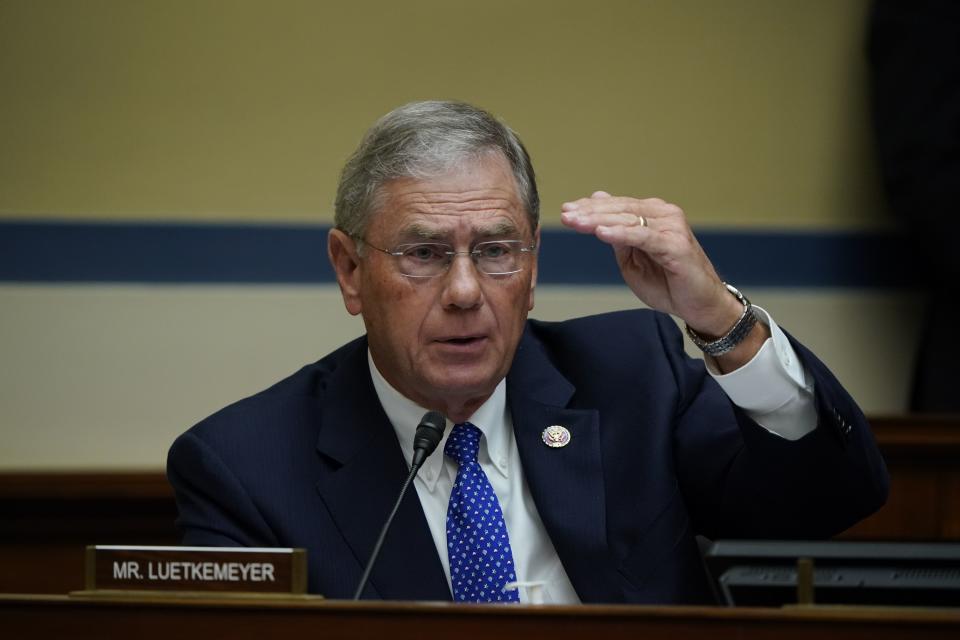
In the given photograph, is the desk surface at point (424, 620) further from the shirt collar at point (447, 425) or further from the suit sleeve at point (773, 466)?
the shirt collar at point (447, 425)

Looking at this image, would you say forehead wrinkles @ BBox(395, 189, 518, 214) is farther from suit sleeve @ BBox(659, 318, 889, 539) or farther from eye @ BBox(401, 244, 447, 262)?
suit sleeve @ BBox(659, 318, 889, 539)

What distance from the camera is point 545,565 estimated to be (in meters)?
2.76

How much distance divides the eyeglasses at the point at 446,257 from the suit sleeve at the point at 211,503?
0.53 m

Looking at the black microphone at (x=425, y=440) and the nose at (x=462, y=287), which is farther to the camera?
the nose at (x=462, y=287)

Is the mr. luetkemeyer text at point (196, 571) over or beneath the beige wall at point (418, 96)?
beneath

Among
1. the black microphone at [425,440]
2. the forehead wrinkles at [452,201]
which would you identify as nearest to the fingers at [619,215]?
→ the forehead wrinkles at [452,201]

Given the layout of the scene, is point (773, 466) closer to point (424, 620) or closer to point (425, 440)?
point (425, 440)

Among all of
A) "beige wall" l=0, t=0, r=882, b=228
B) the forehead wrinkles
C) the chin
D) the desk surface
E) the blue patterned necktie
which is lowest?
the desk surface

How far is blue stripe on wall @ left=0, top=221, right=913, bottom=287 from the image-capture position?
13.6ft

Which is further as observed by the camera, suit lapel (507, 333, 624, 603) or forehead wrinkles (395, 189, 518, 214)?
forehead wrinkles (395, 189, 518, 214)

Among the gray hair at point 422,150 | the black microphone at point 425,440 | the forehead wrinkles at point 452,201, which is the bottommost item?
the black microphone at point 425,440

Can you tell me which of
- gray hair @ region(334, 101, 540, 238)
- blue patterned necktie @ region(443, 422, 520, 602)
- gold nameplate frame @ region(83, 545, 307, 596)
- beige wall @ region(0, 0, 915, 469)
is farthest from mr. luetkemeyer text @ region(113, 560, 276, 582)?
beige wall @ region(0, 0, 915, 469)

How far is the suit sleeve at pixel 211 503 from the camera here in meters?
2.66

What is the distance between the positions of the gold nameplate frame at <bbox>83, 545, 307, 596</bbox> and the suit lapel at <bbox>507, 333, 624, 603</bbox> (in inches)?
31.3
